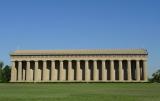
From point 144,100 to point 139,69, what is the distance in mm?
96808

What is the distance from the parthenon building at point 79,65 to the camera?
415ft

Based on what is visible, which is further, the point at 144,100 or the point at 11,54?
the point at 11,54

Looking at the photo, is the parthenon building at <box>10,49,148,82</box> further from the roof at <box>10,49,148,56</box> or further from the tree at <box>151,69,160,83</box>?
the tree at <box>151,69,160,83</box>

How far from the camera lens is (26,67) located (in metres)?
132

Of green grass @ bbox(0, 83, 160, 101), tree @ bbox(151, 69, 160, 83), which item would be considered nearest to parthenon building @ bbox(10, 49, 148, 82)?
tree @ bbox(151, 69, 160, 83)

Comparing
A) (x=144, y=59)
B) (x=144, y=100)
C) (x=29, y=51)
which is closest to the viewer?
(x=144, y=100)

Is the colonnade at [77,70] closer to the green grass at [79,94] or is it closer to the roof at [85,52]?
the roof at [85,52]

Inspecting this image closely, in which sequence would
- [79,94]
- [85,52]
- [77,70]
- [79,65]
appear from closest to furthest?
[79,94], [77,70], [79,65], [85,52]

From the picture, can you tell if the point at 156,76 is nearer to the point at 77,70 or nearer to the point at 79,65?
the point at 79,65

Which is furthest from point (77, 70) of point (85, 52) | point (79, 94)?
point (79, 94)

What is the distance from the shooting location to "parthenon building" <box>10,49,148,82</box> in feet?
415

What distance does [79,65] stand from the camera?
423ft

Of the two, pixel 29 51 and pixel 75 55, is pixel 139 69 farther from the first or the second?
pixel 29 51

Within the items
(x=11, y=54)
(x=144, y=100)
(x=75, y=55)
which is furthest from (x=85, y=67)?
(x=144, y=100)
